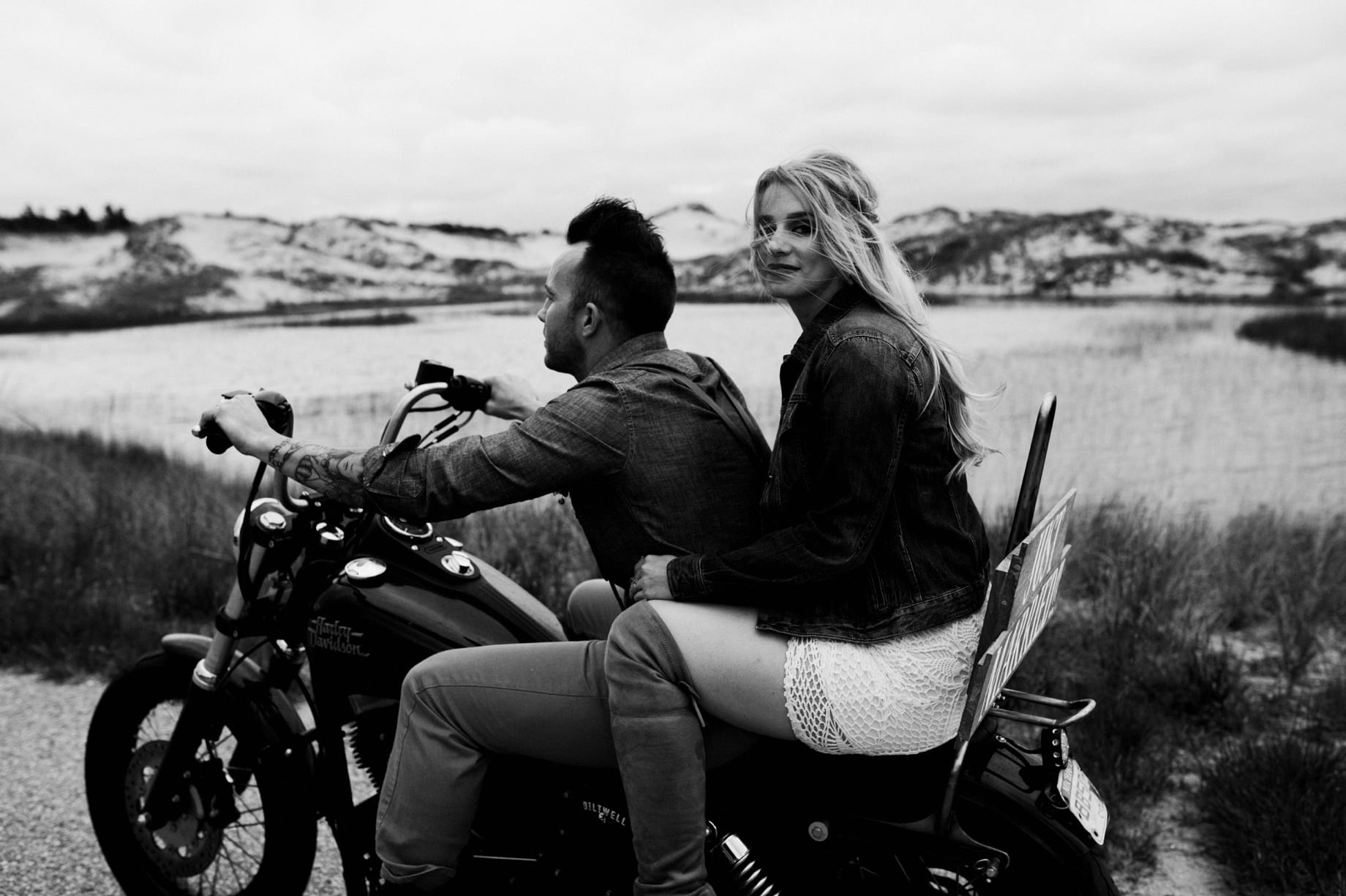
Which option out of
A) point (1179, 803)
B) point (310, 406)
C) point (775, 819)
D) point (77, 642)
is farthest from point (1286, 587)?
point (310, 406)

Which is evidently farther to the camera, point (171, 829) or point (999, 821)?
point (171, 829)

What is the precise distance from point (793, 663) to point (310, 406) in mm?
12223

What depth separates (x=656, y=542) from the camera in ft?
6.78

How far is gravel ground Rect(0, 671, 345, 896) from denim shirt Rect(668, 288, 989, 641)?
6.16ft

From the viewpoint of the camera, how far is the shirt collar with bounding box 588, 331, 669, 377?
2.20m

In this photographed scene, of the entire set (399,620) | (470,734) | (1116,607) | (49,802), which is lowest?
(49,802)

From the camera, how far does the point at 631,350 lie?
2209 millimetres

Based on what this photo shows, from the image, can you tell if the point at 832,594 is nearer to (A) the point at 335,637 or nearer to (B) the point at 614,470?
(B) the point at 614,470

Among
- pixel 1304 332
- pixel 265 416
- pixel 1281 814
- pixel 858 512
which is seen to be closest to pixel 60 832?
pixel 265 416

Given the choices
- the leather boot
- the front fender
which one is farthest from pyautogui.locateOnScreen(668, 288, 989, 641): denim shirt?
the front fender

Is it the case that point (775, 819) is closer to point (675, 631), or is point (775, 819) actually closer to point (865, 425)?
point (675, 631)

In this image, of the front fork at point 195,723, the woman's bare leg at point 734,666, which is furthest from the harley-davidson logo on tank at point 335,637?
the woman's bare leg at point 734,666

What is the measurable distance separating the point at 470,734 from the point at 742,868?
58 cm

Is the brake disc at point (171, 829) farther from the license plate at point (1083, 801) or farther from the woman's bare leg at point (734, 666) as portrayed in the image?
the license plate at point (1083, 801)
